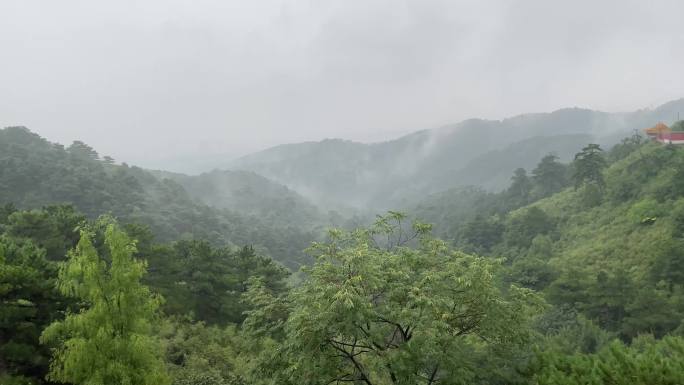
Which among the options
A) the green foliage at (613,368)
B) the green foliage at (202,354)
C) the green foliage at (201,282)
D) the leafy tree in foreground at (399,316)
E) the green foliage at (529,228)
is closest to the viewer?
the leafy tree in foreground at (399,316)

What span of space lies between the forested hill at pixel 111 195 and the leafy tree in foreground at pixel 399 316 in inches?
2385

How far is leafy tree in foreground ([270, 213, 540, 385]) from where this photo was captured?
9.35 metres

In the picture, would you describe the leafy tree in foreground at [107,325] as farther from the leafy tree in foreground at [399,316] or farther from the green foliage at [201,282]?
the green foliage at [201,282]

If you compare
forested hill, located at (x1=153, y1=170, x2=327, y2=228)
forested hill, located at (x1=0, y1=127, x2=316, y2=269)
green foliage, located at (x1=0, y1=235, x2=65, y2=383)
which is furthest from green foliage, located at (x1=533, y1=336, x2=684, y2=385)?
forested hill, located at (x1=153, y1=170, x2=327, y2=228)

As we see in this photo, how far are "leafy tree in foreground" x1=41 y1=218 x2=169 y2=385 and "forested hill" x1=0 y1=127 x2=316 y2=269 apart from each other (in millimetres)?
58322

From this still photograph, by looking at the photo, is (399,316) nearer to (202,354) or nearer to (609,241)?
(202,354)

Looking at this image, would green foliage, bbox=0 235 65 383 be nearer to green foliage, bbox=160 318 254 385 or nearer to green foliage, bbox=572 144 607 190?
green foliage, bbox=160 318 254 385

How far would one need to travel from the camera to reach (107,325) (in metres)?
9.84

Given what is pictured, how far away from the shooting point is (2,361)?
466 inches

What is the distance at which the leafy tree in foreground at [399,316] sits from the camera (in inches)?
368

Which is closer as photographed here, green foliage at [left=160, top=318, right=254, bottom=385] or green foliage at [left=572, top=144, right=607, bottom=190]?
green foliage at [left=160, top=318, right=254, bottom=385]

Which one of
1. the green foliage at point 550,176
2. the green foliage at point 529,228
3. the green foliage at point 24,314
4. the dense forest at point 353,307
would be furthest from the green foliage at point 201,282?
the green foliage at point 550,176

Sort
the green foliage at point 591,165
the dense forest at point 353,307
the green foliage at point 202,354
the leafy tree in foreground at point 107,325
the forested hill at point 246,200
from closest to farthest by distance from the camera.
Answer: the leafy tree in foreground at point 107,325, the dense forest at point 353,307, the green foliage at point 202,354, the green foliage at point 591,165, the forested hill at point 246,200

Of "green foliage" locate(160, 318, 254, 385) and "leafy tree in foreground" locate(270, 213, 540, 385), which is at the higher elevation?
"leafy tree in foreground" locate(270, 213, 540, 385)
